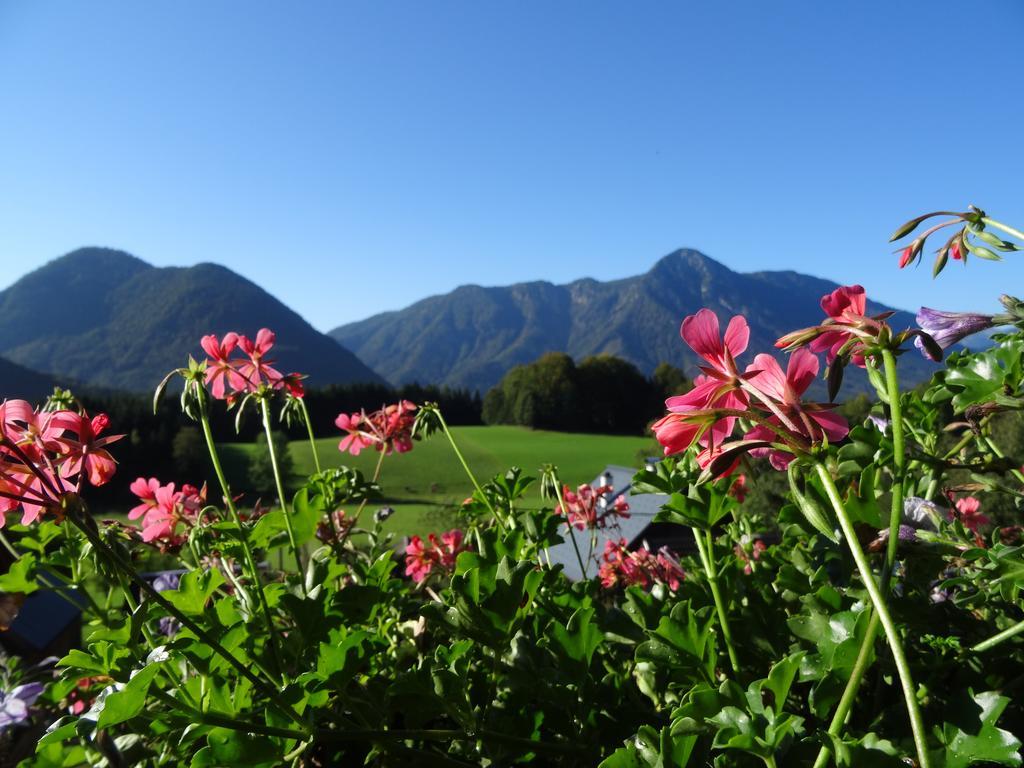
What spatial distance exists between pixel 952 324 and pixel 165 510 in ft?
6.04

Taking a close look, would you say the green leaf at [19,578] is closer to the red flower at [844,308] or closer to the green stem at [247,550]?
the green stem at [247,550]

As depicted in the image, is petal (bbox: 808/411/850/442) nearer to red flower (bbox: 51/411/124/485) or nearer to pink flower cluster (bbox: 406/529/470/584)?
red flower (bbox: 51/411/124/485)

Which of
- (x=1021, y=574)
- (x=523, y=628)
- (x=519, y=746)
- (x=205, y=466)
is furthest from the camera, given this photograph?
(x=205, y=466)

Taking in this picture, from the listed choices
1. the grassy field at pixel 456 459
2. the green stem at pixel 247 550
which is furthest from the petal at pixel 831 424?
the grassy field at pixel 456 459

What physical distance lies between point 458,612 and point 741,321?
20.5 inches

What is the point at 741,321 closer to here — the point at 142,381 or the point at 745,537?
the point at 745,537

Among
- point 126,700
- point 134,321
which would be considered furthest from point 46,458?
point 134,321

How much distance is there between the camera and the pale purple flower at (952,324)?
1.07m

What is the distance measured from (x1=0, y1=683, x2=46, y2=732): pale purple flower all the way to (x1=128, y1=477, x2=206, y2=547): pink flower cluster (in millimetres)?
379

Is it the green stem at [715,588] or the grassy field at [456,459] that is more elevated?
the green stem at [715,588]

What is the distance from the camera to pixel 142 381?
13625 cm

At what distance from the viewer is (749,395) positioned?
2.58 ft

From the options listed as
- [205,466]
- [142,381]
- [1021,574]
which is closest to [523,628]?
[1021,574]

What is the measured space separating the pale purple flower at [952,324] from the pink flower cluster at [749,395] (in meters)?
0.40
